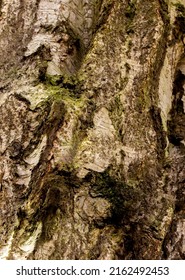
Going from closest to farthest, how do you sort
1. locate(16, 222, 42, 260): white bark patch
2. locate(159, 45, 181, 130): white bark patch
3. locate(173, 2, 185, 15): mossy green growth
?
locate(16, 222, 42, 260): white bark patch → locate(159, 45, 181, 130): white bark patch → locate(173, 2, 185, 15): mossy green growth

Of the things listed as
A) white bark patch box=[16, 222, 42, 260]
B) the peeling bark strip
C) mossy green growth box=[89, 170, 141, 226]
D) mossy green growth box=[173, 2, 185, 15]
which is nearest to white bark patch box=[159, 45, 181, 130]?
the peeling bark strip

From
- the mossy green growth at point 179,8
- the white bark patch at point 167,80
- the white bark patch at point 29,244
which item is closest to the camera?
the white bark patch at point 29,244

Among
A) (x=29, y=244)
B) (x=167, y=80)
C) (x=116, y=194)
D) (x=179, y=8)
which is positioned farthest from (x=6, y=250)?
(x=179, y=8)

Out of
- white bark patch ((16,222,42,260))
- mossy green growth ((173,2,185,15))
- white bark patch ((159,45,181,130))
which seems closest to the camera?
white bark patch ((16,222,42,260))

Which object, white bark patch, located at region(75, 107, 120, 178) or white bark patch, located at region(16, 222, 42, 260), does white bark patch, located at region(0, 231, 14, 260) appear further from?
white bark patch, located at region(75, 107, 120, 178)

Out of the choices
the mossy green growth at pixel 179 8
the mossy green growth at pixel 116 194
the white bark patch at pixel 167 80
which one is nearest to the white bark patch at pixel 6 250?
the mossy green growth at pixel 116 194

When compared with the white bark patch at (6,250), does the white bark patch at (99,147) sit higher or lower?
higher

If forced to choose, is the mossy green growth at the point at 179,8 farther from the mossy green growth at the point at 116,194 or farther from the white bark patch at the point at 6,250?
the white bark patch at the point at 6,250

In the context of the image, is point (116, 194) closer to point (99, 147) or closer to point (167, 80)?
point (99, 147)

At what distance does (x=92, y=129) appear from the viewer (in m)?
1.47

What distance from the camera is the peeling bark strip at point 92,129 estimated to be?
136 centimetres

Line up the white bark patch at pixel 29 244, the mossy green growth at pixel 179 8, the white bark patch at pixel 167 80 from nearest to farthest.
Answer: the white bark patch at pixel 29 244
the white bark patch at pixel 167 80
the mossy green growth at pixel 179 8

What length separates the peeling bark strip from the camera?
1.36m
